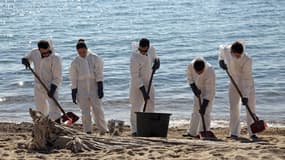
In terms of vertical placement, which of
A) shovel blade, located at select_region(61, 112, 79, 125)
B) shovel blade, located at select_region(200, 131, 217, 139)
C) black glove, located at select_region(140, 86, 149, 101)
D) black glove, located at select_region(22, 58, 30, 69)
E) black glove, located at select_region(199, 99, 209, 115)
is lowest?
shovel blade, located at select_region(200, 131, 217, 139)

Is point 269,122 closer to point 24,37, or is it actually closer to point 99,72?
point 99,72

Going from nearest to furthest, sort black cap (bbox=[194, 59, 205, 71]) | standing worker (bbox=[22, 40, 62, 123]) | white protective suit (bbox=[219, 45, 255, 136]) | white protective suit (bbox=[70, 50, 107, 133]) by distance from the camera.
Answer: black cap (bbox=[194, 59, 205, 71]), white protective suit (bbox=[219, 45, 255, 136]), white protective suit (bbox=[70, 50, 107, 133]), standing worker (bbox=[22, 40, 62, 123])

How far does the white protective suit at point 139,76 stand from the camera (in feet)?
39.2

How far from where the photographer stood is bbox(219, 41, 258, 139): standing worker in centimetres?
1161

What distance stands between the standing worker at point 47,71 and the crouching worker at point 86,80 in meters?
0.28

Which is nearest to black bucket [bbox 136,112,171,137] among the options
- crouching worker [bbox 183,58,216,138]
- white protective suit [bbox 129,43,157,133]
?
crouching worker [bbox 183,58,216,138]

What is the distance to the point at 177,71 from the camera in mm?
21328

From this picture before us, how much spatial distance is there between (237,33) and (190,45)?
3939mm

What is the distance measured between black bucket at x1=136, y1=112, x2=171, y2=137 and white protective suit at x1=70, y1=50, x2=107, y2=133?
1055 millimetres

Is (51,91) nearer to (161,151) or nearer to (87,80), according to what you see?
(87,80)

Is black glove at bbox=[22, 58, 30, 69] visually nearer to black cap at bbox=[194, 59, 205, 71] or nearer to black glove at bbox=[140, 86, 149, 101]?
black glove at bbox=[140, 86, 149, 101]

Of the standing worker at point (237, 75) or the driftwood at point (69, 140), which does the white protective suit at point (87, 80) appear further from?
the standing worker at point (237, 75)

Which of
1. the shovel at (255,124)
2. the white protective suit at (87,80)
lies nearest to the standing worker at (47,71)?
the white protective suit at (87,80)

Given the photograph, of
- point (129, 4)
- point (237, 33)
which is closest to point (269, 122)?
point (237, 33)
